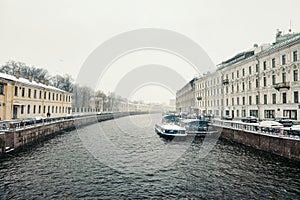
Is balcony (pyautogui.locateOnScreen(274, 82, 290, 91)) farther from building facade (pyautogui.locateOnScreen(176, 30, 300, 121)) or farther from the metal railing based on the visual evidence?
the metal railing

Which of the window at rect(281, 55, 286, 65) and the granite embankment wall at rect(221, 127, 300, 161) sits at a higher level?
the window at rect(281, 55, 286, 65)

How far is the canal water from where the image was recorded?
32.4 feet

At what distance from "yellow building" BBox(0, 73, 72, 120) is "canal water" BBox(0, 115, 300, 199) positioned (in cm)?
1586

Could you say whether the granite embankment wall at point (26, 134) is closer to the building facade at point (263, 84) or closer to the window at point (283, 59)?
the building facade at point (263, 84)

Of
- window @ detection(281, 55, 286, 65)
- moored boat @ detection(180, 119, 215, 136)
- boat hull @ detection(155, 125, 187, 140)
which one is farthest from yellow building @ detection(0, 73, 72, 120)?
window @ detection(281, 55, 286, 65)

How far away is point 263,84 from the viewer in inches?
1406

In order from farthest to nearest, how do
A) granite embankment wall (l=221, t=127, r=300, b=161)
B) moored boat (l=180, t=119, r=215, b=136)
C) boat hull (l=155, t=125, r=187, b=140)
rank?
moored boat (l=180, t=119, r=215, b=136) < boat hull (l=155, t=125, r=187, b=140) < granite embankment wall (l=221, t=127, r=300, b=161)

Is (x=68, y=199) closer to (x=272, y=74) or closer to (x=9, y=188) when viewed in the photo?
(x=9, y=188)

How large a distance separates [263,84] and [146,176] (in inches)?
1284

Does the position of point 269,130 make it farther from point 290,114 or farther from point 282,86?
point 282,86

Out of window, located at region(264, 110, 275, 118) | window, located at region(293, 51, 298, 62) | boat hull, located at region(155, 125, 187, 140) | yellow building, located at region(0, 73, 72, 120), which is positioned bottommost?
boat hull, located at region(155, 125, 187, 140)

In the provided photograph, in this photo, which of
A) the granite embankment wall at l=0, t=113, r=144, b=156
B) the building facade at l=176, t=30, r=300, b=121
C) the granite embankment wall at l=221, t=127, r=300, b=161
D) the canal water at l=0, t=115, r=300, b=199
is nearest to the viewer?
the canal water at l=0, t=115, r=300, b=199

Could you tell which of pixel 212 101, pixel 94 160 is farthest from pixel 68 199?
pixel 212 101

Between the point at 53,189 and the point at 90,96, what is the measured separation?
8295 cm
